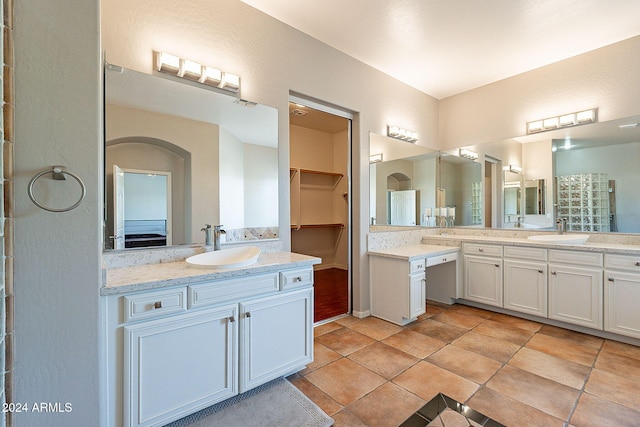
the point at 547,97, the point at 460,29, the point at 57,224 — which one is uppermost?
the point at 460,29

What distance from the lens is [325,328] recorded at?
2.94m

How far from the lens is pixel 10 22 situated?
1087 millimetres

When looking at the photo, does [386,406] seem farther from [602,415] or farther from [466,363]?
[602,415]

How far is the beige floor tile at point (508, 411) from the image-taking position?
5.30 feet

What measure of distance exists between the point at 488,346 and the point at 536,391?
2.09 ft

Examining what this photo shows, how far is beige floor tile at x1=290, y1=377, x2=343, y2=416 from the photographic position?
174 centimetres

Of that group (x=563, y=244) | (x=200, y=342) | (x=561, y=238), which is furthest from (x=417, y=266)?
(x=200, y=342)

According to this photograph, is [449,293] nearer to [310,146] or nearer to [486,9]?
[486,9]

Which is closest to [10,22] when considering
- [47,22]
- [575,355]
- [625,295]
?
[47,22]

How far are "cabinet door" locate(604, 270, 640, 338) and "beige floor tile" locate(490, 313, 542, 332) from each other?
0.53 metres

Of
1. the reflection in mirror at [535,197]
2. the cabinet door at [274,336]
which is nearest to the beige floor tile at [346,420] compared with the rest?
the cabinet door at [274,336]

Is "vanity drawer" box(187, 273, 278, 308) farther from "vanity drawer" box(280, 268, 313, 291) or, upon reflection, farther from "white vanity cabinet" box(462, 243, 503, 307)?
"white vanity cabinet" box(462, 243, 503, 307)

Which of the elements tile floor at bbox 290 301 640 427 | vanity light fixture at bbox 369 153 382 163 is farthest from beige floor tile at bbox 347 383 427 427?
vanity light fixture at bbox 369 153 382 163

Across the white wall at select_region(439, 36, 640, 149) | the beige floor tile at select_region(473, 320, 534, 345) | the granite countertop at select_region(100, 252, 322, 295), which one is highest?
the white wall at select_region(439, 36, 640, 149)
